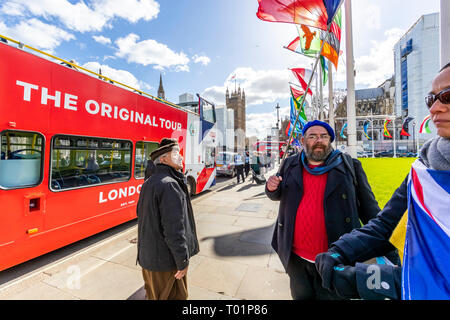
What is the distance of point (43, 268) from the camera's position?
338 cm

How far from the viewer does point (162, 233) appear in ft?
6.64

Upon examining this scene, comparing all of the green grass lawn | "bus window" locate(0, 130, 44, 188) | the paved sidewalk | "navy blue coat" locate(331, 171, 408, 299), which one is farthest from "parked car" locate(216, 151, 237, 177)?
"navy blue coat" locate(331, 171, 408, 299)

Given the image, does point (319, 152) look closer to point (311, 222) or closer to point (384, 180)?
point (311, 222)

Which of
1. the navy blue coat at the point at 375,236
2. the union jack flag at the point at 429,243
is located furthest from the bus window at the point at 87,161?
the union jack flag at the point at 429,243

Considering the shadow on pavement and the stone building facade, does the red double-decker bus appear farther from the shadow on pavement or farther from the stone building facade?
the stone building facade

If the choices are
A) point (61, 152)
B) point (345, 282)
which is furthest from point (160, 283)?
point (61, 152)

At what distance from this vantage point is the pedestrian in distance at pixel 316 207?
69.5 inches

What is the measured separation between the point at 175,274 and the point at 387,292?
1744mm

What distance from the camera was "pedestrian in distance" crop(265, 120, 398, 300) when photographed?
5.79 feet
